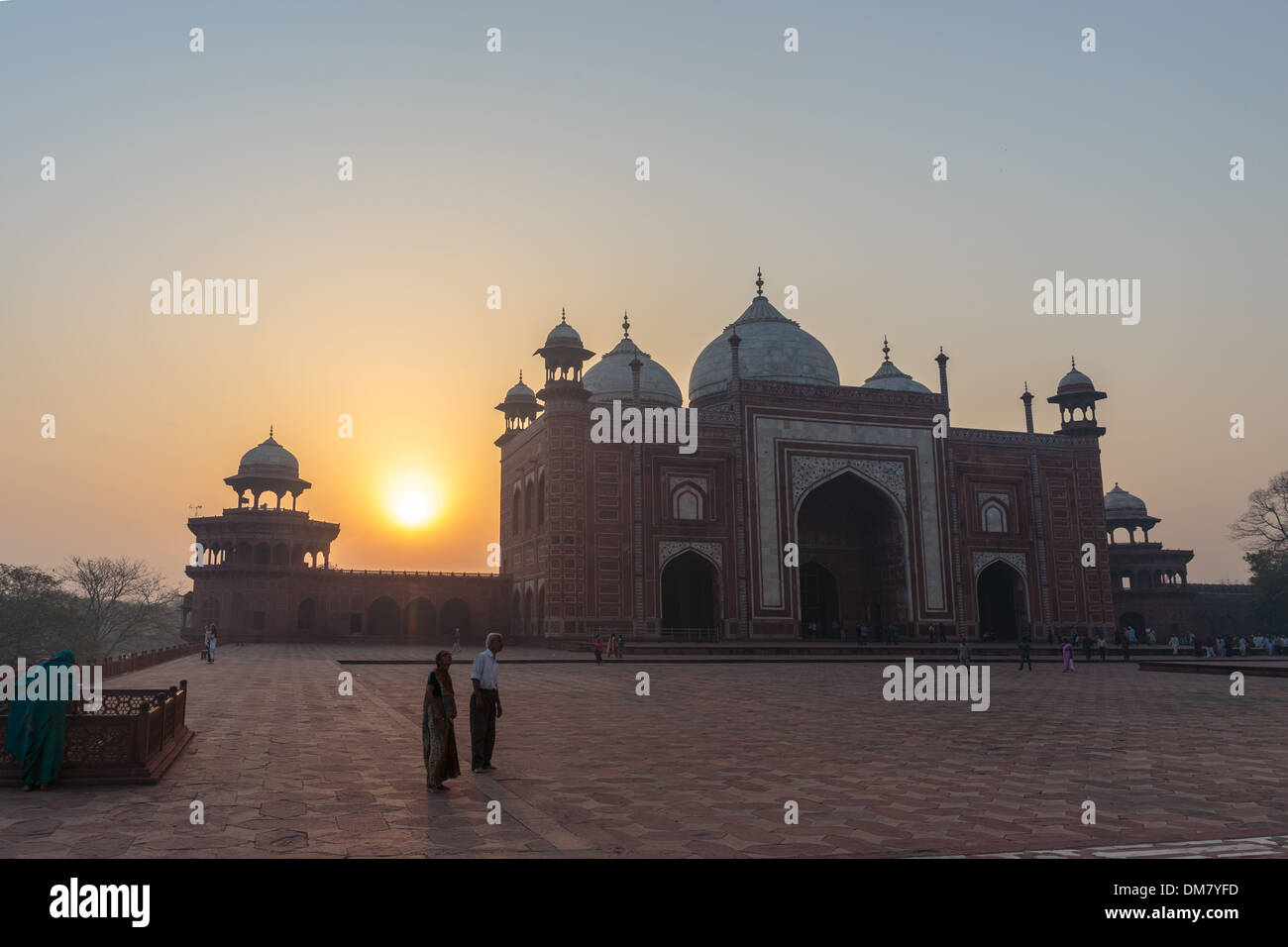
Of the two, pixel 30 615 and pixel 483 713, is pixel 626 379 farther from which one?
pixel 483 713

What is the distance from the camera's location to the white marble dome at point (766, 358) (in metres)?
42.5

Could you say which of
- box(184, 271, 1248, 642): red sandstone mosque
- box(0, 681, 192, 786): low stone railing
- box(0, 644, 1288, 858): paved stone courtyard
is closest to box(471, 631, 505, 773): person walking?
box(0, 644, 1288, 858): paved stone courtyard

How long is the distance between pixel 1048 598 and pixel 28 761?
39848 millimetres

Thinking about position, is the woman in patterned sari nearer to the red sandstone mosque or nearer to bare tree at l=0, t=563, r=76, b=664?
the red sandstone mosque

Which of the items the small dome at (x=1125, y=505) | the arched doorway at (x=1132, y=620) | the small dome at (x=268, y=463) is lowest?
the arched doorway at (x=1132, y=620)

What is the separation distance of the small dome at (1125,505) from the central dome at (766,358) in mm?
19128

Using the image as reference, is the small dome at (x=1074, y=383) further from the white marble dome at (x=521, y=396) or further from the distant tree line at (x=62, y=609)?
the distant tree line at (x=62, y=609)

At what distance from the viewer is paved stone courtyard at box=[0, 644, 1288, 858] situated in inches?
205

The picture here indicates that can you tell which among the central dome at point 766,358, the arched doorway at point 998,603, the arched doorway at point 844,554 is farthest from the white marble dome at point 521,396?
the arched doorway at point 998,603

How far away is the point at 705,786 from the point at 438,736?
6.74 ft
